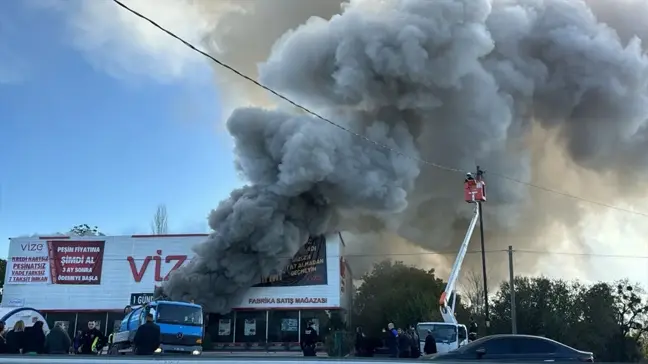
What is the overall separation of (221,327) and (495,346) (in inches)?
980

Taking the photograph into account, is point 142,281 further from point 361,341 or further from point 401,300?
point 361,341

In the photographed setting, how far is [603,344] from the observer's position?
2619 cm

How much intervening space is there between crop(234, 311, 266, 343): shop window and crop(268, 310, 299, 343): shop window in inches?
17.8

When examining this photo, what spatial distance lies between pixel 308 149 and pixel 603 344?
55.6 ft

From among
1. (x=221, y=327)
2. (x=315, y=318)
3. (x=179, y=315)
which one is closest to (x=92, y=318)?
(x=221, y=327)

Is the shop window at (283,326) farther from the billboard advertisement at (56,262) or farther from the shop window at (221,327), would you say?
the billboard advertisement at (56,262)

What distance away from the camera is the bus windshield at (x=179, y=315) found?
1844 cm

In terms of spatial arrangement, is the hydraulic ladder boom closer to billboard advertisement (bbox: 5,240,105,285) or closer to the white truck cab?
the white truck cab

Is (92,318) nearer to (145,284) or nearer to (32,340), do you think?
(145,284)

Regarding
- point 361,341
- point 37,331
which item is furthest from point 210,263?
point 37,331

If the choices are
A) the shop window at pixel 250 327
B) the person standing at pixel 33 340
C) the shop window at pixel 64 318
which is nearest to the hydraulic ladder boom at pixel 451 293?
the shop window at pixel 250 327

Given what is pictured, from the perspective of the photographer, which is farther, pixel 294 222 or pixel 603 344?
pixel 294 222

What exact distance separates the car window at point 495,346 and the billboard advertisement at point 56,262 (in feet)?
96.2

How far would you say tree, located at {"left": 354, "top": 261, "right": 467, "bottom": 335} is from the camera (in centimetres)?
3453
